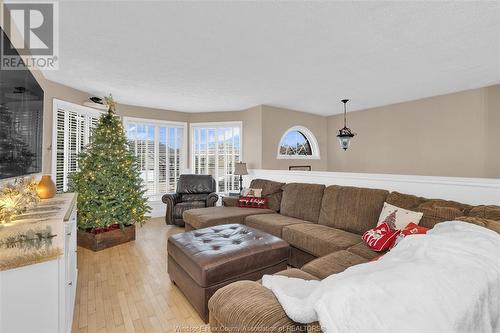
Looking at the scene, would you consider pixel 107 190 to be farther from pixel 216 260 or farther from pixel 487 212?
pixel 487 212

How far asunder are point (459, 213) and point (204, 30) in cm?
277

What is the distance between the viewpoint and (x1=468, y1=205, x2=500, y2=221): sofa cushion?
1752 millimetres

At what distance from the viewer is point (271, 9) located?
5.96 feet

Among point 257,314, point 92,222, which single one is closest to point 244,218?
point 92,222

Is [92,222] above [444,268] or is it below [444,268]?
below

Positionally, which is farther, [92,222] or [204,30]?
[92,222]

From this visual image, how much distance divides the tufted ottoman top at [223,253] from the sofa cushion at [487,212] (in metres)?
1.59

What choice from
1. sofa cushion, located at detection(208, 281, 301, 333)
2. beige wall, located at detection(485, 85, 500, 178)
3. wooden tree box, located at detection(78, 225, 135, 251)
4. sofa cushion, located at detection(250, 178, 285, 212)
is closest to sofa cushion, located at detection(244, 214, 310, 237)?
sofa cushion, located at detection(250, 178, 285, 212)

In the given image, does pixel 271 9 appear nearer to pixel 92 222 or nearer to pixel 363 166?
pixel 92 222

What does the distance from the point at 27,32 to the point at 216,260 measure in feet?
9.00

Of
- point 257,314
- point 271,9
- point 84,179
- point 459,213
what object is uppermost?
point 271,9

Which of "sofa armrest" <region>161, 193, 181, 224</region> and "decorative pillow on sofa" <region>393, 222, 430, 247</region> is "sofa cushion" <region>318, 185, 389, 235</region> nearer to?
"decorative pillow on sofa" <region>393, 222, 430, 247</region>

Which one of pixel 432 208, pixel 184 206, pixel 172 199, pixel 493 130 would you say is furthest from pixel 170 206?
pixel 493 130

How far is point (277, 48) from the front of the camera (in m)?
2.45
